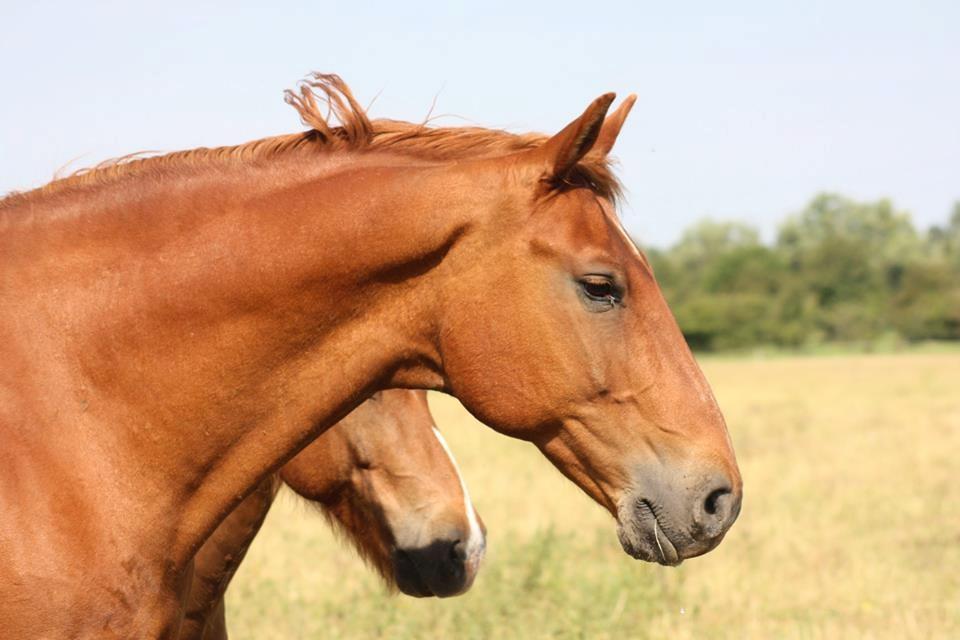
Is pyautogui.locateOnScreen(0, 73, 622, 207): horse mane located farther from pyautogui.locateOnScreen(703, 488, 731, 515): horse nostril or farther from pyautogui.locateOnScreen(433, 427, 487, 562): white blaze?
pyautogui.locateOnScreen(433, 427, 487, 562): white blaze

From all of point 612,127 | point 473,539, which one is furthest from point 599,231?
point 473,539

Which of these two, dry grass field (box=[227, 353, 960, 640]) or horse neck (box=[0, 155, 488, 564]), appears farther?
dry grass field (box=[227, 353, 960, 640])

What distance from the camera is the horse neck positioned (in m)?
3.11

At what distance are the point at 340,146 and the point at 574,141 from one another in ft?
2.35

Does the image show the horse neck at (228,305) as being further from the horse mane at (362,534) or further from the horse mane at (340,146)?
the horse mane at (362,534)

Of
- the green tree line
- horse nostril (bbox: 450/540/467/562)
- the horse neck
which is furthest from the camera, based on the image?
the green tree line

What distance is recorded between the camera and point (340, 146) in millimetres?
3342

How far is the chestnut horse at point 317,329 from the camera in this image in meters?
3.06

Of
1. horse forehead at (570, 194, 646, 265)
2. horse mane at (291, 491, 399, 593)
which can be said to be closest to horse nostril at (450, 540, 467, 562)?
horse mane at (291, 491, 399, 593)

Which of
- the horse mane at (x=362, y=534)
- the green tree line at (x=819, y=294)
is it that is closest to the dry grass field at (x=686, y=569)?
the horse mane at (x=362, y=534)

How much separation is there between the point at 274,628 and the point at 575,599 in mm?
1799

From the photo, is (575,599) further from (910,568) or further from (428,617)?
(910,568)

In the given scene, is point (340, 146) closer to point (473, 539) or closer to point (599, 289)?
point (599, 289)

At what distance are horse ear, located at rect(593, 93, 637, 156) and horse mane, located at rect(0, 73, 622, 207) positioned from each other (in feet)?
0.20
